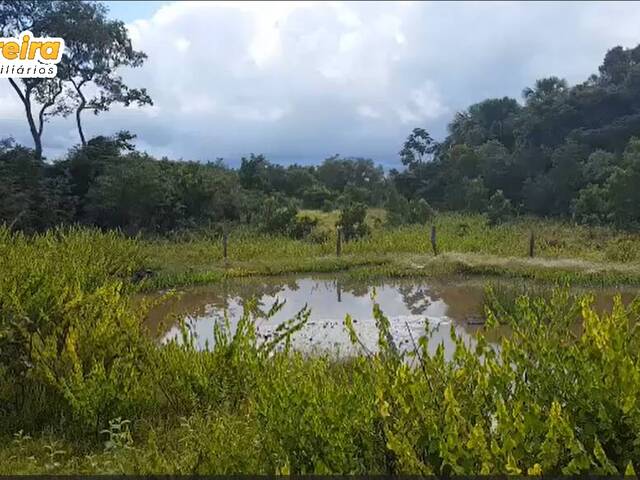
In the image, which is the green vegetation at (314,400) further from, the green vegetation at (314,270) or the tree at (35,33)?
the tree at (35,33)

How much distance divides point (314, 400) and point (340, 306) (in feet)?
25.7

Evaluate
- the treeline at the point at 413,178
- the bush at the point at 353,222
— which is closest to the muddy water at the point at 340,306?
the bush at the point at 353,222

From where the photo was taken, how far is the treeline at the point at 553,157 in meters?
18.7

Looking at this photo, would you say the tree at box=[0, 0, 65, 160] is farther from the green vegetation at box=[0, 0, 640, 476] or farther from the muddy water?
the muddy water

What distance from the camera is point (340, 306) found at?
1022cm

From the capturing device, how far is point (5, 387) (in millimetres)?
4223

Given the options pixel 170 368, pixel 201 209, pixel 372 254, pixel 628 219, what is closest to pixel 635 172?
pixel 628 219

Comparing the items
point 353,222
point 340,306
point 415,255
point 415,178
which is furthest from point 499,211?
point 340,306

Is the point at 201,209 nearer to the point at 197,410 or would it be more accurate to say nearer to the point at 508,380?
the point at 197,410

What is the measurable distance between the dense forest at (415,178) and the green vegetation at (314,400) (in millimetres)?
12767

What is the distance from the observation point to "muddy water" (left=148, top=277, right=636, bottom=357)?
7891 mm
